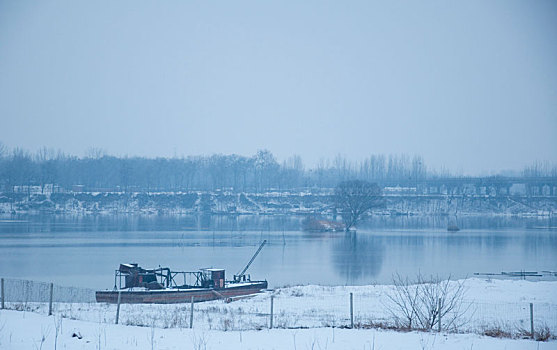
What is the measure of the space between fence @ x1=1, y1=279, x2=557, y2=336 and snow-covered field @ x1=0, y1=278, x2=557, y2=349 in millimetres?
38

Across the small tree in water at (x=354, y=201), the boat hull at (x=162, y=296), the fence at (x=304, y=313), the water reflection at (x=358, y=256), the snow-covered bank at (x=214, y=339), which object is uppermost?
the small tree in water at (x=354, y=201)

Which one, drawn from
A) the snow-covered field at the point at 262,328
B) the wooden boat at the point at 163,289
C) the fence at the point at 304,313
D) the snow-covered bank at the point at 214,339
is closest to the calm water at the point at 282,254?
the wooden boat at the point at 163,289

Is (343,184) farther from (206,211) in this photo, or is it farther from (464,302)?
(464,302)

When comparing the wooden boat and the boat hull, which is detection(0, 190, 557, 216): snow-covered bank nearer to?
the wooden boat

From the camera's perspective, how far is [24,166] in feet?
557

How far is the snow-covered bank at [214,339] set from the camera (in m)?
15.8

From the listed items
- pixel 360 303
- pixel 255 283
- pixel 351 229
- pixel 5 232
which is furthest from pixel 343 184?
pixel 360 303

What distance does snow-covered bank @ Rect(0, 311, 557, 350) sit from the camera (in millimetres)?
15805

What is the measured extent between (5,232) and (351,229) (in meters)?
48.8

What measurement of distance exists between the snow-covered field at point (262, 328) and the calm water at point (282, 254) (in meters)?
16.7

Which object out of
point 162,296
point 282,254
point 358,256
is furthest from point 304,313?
point 282,254

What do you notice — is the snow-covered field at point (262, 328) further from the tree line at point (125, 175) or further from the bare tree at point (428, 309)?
the tree line at point (125, 175)

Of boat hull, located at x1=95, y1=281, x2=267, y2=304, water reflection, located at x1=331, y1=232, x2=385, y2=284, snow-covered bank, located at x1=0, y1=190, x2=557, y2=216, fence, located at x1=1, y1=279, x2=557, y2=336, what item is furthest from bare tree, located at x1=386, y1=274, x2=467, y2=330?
snow-covered bank, located at x1=0, y1=190, x2=557, y2=216

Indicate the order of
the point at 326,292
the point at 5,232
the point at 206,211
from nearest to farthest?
1. the point at 326,292
2. the point at 5,232
3. the point at 206,211
